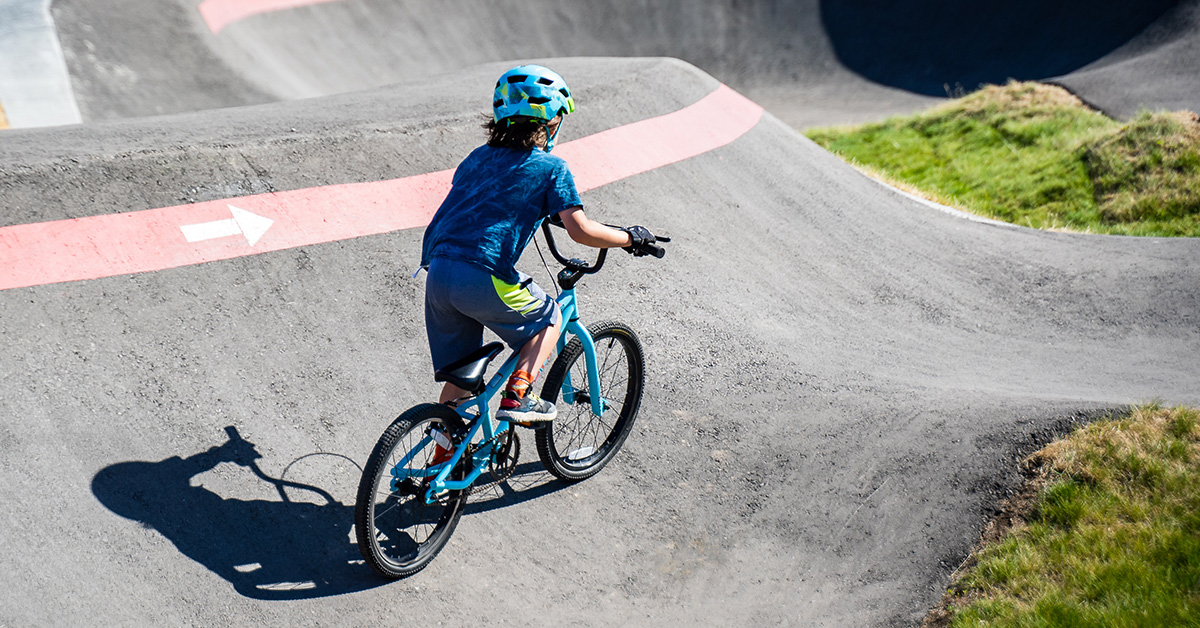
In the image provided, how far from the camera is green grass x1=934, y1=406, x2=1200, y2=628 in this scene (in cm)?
351

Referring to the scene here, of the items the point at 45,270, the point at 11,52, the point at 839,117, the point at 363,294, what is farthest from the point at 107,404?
the point at 839,117

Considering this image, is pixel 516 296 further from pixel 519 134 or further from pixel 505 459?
pixel 505 459

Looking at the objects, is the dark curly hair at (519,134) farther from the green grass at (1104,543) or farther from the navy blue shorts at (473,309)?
the green grass at (1104,543)

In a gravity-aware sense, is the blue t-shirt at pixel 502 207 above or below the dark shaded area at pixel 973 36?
above

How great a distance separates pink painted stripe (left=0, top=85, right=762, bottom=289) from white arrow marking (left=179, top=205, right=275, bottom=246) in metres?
0.04

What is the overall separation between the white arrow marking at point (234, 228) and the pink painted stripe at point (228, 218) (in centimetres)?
4

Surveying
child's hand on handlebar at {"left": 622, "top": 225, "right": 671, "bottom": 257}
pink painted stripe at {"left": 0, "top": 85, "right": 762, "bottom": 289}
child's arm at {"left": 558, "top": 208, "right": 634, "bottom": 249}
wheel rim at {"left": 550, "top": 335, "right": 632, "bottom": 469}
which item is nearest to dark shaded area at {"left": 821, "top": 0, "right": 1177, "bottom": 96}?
pink painted stripe at {"left": 0, "top": 85, "right": 762, "bottom": 289}

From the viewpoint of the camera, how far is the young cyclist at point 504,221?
3789 mm

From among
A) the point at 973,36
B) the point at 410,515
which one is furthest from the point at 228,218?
the point at 973,36

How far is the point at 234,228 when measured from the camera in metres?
5.86

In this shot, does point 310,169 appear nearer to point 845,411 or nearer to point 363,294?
point 363,294

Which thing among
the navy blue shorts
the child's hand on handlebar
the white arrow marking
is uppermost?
the child's hand on handlebar

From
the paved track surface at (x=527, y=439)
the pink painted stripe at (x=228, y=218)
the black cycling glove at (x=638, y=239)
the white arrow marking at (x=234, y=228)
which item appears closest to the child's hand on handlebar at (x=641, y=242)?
the black cycling glove at (x=638, y=239)

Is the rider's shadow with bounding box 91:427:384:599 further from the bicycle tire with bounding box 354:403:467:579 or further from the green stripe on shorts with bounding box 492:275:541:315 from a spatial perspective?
the green stripe on shorts with bounding box 492:275:541:315
